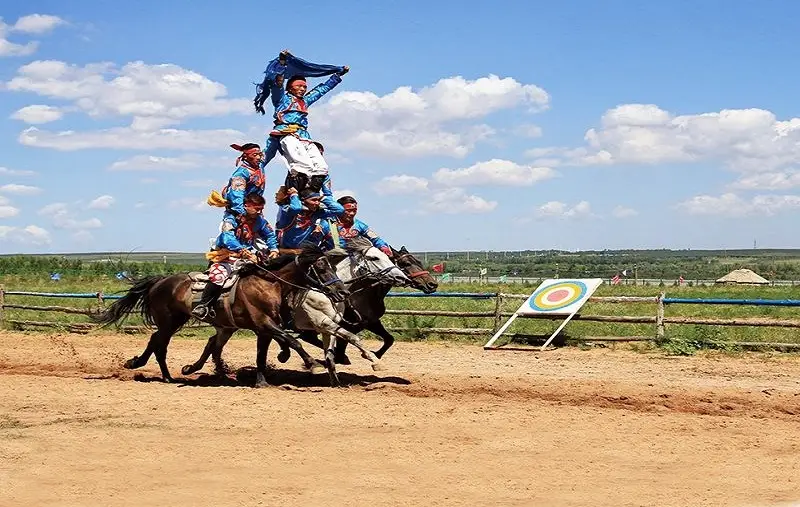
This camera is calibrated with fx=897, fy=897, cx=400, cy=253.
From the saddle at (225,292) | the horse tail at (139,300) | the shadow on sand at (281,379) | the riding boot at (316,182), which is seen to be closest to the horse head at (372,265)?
the riding boot at (316,182)

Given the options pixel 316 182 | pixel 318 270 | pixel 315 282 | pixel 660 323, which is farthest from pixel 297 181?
pixel 660 323

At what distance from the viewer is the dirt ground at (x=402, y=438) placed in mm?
6684

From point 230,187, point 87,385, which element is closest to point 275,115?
point 230,187

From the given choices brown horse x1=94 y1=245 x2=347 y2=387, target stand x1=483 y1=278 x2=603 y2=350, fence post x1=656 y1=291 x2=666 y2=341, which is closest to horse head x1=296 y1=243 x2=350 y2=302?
brown horse x1=94 y1=245 x2=347 y2=387

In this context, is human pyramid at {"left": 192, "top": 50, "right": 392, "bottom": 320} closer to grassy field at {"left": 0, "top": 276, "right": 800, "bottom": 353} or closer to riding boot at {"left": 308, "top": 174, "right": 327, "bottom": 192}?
riding boot at {"left": 308, "top": 174, "right": 327, "bottom": 192}

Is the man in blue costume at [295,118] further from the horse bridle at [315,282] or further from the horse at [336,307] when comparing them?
the horse bridle at [315,282]

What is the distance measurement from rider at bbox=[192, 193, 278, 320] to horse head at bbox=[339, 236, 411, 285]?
1.11 metres

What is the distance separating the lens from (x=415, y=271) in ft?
41.8

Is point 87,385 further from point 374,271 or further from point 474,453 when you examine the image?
point 474,453

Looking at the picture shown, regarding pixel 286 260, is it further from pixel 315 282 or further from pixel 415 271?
pixel 415 271

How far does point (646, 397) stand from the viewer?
418 inches

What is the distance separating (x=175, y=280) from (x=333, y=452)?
17.0 ft

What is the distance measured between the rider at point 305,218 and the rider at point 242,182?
19.5 inches

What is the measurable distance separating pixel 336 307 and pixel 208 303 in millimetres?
1683
